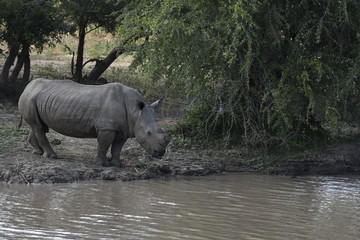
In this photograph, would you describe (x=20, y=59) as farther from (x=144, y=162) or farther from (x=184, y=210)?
(x=184, y=210)

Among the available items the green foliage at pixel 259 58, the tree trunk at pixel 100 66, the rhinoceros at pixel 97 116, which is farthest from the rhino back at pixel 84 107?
the tree trunk at pixel 100 66

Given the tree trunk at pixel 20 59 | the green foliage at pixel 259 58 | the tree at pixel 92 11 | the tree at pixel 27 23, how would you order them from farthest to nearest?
1. the tree trunk at pixel 20 59
2. the tree at pixel 92 11
3. the tree at pixel 27 23
4. the green foliage at pixel 259 58

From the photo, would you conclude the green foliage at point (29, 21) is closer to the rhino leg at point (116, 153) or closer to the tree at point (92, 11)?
the tree at point (92, 11)

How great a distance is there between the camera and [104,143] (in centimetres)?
1149

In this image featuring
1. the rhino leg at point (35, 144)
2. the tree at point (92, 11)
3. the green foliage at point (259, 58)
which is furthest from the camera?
the tree at point (92, 11)

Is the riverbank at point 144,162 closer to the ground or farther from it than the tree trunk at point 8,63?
closer to the ground

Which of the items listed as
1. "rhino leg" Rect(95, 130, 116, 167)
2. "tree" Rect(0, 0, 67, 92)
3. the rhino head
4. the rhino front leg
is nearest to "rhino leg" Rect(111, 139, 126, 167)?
"rhino leg" Rect(95, 130, 116, 167)

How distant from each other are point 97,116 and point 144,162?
1.10m

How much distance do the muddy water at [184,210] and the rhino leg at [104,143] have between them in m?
0.80

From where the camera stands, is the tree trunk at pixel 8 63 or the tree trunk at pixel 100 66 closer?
the tree trunk at pixel 8 63

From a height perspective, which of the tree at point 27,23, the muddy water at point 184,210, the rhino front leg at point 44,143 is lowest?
the muddy water at point 184,210

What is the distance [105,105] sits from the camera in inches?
456

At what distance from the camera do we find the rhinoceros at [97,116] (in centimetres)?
1149

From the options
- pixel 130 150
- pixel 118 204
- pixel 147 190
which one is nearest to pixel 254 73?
pixel 130 150
